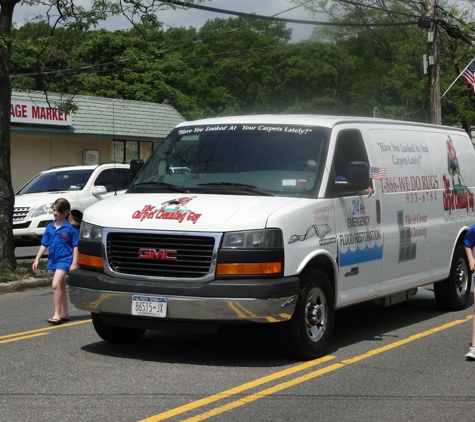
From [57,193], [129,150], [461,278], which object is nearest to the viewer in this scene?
[461,278]

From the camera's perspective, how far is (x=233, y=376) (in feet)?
23.0

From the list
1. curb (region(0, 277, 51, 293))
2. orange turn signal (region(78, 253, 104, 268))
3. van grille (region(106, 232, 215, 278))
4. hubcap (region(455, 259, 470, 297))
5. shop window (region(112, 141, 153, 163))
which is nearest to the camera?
van grille (region(106, 232, 215, 278))

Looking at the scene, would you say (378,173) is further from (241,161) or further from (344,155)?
(241,161)

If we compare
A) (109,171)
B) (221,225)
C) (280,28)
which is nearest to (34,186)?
(109,171)

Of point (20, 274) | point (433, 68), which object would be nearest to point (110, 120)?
point (433, 68)

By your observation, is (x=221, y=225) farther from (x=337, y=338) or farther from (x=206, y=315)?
(x=337, y=338)

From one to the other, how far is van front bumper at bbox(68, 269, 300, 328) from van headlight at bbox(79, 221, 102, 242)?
54cm

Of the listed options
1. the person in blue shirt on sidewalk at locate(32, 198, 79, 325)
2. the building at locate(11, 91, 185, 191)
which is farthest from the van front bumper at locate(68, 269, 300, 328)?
the building at locate(11, 91, 185, 191)

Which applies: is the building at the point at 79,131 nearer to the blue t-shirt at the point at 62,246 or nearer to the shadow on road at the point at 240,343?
the blue t-shirt at the point at 62,246

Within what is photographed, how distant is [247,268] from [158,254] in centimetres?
80

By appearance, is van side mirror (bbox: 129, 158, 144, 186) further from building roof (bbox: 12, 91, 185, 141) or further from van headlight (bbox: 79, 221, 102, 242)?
building roof (bbox: 12, 91, 185, 141)

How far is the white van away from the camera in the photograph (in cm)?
707

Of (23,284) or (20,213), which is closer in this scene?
(23,284)

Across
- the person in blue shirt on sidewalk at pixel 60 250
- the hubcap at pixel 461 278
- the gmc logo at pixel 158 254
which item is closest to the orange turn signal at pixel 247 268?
the gmc logo at pixel 158 254
